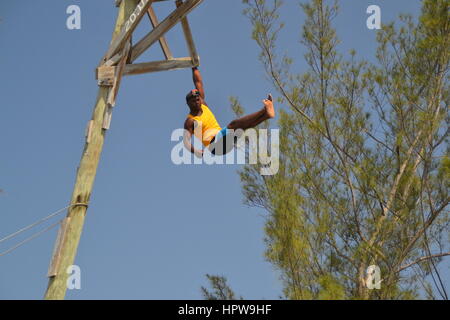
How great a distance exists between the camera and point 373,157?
24.6 feet

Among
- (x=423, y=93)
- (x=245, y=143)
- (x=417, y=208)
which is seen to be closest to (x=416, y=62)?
(x=423, y=93)

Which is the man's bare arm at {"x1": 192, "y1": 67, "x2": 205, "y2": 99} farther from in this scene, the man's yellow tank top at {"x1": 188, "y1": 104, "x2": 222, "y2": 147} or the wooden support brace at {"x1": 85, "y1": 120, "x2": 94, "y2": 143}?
the wooden support brace at {"x1": 85, "y1": 120, "x2": 94, "y2": 143}

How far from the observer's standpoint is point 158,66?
6316 mm

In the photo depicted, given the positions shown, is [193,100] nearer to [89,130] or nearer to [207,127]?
[207,127]

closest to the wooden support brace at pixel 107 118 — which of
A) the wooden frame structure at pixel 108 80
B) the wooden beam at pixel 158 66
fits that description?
the wooden frame structure at pixel 108 80

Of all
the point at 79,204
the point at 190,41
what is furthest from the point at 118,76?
the point at 79,204

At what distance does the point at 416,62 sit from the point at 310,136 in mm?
1562

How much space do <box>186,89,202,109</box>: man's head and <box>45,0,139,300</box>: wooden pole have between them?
0.78 m

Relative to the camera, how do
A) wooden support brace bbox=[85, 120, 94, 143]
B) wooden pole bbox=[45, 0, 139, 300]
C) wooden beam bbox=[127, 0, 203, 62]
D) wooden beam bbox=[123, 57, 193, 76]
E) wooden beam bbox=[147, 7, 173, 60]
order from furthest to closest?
1. wooden beam bbox=[147, 7, 173, 60]
2. wooden beam bbox=[123, 57, 193, 76]
3. wooden beam bbox=[127, 0, 203, 62]
4. wooden support brace bbox=[85, 120, 94, 143]
5. wooden pole bbox=[45, 0, 139, 300]

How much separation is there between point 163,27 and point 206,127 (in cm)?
97

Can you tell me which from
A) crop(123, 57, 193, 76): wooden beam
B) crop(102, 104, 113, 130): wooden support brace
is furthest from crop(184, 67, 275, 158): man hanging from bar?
crop(102, 104, 113, 130): wooden support brace

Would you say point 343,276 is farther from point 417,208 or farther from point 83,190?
point 83,190

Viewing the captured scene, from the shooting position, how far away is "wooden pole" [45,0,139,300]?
16.3 ft

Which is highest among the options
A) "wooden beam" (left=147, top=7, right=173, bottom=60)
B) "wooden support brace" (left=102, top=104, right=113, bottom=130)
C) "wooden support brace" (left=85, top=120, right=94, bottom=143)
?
"wooden beam" (left=147, top=7, right=173, bottom=60)
